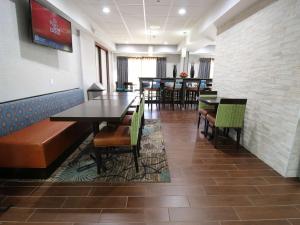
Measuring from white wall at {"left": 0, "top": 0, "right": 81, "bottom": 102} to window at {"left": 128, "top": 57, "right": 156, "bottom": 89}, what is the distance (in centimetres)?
701

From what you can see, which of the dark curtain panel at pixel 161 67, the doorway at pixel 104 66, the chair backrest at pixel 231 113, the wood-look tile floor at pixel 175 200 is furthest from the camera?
the dark curtain panel at pixel 161 67

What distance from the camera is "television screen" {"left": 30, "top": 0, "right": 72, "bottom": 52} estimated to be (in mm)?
2602

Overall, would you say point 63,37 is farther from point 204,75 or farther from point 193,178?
point 204,75

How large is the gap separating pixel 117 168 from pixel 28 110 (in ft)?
5.17

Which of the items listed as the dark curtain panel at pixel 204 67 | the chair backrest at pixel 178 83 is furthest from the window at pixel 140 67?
the chair backrest at pixel 178 83

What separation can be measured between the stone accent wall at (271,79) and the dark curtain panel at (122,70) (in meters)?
7.55

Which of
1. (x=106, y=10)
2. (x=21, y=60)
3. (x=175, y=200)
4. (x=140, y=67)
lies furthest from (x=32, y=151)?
(x=140, y=67)

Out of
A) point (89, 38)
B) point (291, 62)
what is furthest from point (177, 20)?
point (291, 62)

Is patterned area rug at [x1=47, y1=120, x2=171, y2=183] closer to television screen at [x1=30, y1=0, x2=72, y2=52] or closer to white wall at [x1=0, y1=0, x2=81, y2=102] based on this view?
white wall at [x1=0, y1=0, x2=81, y2=102]

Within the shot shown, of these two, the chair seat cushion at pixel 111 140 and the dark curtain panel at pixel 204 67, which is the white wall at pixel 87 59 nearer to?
the chair seat cushion at pixel 111 140

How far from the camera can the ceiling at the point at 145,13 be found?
3.77 meters

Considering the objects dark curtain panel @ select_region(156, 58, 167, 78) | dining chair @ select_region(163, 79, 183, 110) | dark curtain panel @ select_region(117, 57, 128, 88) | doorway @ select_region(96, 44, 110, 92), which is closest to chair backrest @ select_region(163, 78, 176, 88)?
dining chair @ select_region(163, 79, 183, 110)

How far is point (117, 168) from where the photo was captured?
2.31 m

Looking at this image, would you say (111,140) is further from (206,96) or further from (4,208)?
(206,96)
